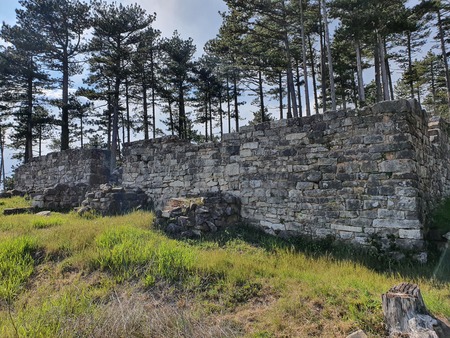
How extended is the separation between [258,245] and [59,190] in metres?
7.80

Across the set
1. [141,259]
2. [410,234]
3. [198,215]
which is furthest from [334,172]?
[141,259]

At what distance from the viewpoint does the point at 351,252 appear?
6.15 metres

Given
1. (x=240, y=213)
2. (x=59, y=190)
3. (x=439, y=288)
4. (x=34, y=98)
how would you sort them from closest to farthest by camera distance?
(x=439, y=288) < (x=240, y=213) < (x=59, y=190) < (x=34, y=98)

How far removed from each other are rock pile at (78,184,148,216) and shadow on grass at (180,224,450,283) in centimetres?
367

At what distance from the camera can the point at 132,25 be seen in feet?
65.8

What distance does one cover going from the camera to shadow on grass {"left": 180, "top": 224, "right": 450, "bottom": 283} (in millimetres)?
5328

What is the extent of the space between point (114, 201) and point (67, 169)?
5990 millimetres

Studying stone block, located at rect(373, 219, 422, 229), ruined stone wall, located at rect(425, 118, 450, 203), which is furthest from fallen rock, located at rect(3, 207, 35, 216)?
ruined stone wall, located at rect(425, 118, 450, 203)

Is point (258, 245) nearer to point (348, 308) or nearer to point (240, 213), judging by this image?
point (240, 213)

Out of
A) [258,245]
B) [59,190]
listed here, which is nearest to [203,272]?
[258,245]

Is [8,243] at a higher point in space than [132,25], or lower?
lower

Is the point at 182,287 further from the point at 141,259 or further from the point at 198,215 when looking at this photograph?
the point at 198,215

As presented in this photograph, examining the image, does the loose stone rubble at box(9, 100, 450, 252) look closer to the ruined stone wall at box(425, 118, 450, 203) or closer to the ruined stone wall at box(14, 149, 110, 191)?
the ruined stone wall at box(425, 118, 450, 203)

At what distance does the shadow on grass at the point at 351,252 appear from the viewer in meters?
5.33
